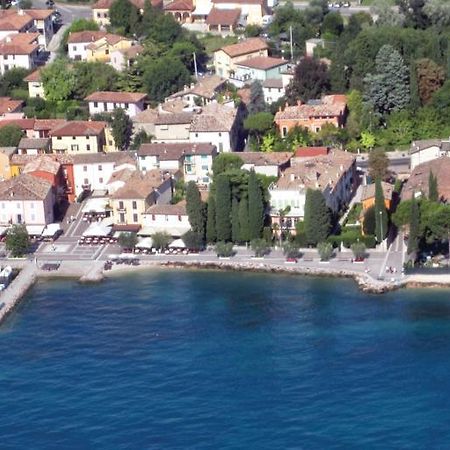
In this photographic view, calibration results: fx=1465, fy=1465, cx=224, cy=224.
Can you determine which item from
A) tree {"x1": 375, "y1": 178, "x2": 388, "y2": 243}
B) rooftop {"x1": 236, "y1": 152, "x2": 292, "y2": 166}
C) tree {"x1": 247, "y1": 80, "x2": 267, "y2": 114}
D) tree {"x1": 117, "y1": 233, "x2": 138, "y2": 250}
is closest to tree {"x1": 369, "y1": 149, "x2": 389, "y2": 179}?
rooftop {"x1": 236, "y1": 152, "x2": 292, "y2": 166}

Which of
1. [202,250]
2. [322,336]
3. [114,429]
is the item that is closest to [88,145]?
[202,250]

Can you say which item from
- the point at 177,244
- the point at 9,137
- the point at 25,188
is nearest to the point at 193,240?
the point at 177,244

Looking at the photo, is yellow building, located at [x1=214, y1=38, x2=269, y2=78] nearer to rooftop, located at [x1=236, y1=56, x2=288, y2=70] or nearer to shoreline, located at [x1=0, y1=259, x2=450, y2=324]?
rooftop, located at [x1=236, y1=56, x2=288, y2=70]

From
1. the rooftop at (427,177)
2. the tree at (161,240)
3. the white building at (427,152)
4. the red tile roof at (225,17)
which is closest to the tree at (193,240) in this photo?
the tree at (161,240)

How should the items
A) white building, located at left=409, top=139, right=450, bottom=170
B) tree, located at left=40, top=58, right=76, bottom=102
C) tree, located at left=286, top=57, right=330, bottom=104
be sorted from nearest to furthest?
white building, located at left=409, top=139, right=450, bottom=170
tree, located at left=286, top=57, right=330, bottom=104
tree, located at left=40, top=58, right=76, bottom=102

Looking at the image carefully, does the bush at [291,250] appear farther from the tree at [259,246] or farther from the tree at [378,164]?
the tree at [378,164]

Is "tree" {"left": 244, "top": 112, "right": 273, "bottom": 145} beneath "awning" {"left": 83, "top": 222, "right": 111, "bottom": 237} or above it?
above
